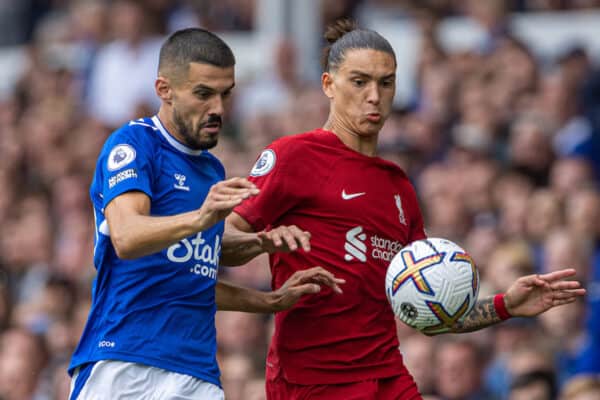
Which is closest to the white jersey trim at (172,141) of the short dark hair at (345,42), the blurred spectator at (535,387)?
the short dark hair at (345,42)

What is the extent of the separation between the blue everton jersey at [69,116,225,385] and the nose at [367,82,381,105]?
97 centimetres

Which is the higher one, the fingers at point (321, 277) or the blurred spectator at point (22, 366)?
the fingers at point (321, 277)

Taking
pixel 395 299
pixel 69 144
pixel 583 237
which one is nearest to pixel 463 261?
pixel 395 299

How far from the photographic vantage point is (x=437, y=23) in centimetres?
1244

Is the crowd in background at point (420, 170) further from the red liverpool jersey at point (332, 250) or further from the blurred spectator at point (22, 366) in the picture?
the red liverpool jersey at point (332, 250)

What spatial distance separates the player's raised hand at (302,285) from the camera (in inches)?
227

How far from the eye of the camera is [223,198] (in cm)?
493

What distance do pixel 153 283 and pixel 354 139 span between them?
133 cm

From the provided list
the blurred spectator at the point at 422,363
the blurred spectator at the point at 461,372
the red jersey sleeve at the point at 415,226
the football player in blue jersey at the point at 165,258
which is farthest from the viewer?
the blurred spectator at the point at 422,363

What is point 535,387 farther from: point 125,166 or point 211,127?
point 125,166

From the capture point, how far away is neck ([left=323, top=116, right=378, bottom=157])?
242 inches

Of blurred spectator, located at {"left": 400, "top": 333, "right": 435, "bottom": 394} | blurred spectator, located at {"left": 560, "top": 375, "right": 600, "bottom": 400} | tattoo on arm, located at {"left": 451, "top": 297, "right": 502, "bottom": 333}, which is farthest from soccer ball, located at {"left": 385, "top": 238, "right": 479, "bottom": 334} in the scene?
blurred spectator, located at {"left": 400, "top": 333, "right": 435, "bottom": 394}

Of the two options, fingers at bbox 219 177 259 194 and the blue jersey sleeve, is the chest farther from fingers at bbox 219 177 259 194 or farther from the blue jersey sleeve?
fingers at bbox 219 177 259 194

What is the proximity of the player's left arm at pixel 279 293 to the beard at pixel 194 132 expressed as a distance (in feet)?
2.60
